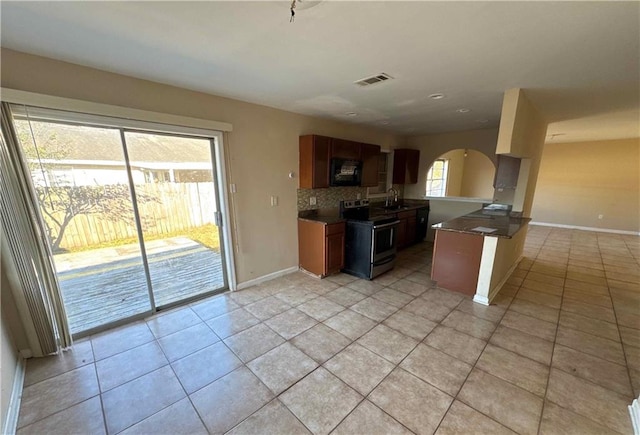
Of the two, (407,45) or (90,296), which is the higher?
(407,45)

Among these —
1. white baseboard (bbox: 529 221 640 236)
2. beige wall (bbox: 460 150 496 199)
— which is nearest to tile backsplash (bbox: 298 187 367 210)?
beige wall (bbox: 460 150 496 199)

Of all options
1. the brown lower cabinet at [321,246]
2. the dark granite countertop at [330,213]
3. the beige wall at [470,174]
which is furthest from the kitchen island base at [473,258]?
the beige wall at [470,174]

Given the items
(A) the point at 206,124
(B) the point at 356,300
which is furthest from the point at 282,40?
(B) the point at 356,300

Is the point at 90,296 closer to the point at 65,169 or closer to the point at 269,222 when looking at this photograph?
the point at 65,169

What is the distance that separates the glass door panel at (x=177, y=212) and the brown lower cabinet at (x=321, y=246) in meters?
1.22

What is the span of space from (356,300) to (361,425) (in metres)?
1.54

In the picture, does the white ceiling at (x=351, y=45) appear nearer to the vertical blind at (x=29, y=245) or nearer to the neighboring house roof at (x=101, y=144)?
the neighboring house roof at (x=101, y=144)

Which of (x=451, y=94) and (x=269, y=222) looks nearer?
(x=451, y=94)

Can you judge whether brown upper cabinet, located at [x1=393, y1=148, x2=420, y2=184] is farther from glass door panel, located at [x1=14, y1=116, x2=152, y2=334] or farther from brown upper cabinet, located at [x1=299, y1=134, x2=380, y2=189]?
glass door panel, located at [x1=14, y1=116, x2=152, y2=334]

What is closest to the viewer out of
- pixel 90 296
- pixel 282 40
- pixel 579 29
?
pixel 579 29

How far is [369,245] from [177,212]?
2.52 m

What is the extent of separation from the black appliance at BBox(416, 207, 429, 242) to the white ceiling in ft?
9.50

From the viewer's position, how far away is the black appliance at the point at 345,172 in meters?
3.82

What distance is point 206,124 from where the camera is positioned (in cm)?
268
